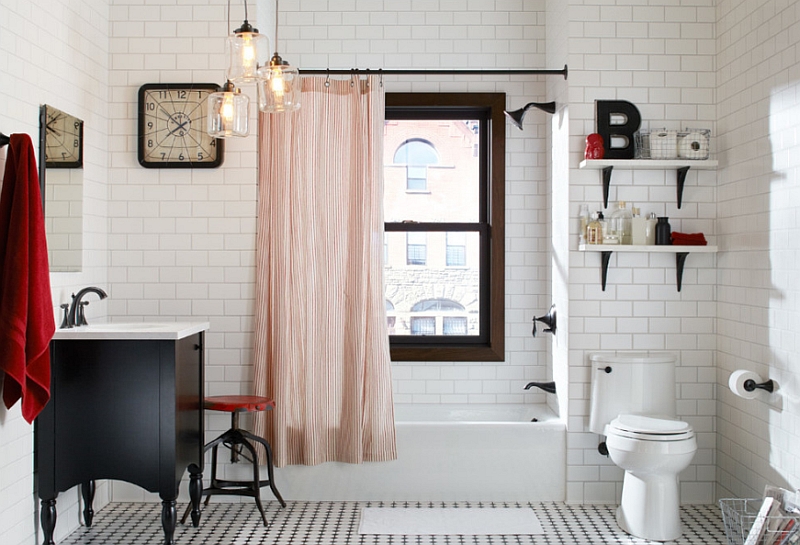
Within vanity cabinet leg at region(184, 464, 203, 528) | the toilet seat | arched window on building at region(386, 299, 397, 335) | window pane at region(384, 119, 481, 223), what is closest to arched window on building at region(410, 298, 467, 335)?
arched window on building at region(386, 299, 397, 335)

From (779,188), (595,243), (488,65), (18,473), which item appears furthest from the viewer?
(488,65)

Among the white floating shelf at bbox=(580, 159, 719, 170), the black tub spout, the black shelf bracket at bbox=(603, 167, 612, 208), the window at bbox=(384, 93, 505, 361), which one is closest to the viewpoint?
the white floating shelf at bbox=(580, 159, 719, 170)

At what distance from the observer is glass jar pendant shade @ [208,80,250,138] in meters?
2.76

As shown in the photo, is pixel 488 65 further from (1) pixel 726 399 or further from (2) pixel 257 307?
(1) pixel 726 399

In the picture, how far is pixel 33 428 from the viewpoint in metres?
2.99

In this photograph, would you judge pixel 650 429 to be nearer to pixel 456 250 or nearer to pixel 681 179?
pixel 681 179

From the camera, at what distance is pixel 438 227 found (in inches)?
177

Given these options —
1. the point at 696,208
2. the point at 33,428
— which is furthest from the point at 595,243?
the point at 33,428

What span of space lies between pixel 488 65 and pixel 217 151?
1807 millimetres

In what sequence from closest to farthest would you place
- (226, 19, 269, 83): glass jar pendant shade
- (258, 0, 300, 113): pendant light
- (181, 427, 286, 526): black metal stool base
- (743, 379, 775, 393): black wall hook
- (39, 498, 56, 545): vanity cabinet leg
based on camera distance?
(226, 19, 269, 83): glass jar pendant shade < (258, 0, 300, 113): pendant light < (39, 498, 56, 545): vanity cabinet leg < (743, 379, 775, 393): black wall hook < (181, 427, 286, 526): black metal stool base

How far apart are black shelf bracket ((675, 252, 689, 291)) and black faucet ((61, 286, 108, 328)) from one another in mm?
2867

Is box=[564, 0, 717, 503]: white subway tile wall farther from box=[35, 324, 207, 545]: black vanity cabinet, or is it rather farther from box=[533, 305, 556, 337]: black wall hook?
box=[35, 324, 207, 545]: black vanity cabinet

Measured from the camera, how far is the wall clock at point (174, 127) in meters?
3.73

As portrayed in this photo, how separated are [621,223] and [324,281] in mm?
1593
